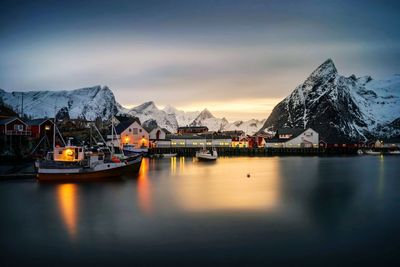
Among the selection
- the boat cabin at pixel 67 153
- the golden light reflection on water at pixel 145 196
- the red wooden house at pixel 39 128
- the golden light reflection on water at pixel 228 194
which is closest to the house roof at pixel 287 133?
the red wooden house at pixel 39 128

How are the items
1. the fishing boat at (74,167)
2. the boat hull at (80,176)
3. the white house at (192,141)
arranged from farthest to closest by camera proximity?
1. the white house at (192,141)
2. the fishing boat at (74,167)
3. the boat hull at (80,176)

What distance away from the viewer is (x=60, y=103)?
170125 millimetres

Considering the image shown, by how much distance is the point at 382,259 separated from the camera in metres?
13.4

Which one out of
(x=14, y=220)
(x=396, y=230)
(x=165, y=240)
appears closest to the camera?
(x=165, y=240)

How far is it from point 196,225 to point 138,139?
233 ft

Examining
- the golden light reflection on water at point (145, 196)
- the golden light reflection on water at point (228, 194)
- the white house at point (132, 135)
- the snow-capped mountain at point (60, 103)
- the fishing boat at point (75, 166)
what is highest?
the snow-capped mountain at point (60, 103)

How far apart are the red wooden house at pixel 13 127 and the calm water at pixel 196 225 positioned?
2713 cm

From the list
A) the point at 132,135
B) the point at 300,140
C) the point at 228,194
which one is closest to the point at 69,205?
the point at 228,194

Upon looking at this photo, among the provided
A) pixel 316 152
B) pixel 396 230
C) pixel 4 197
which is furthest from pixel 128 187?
pixel 316 152

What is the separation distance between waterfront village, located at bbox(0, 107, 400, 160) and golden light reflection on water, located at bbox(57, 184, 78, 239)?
19742 millimetres

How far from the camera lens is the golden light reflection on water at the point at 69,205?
18.8 meters

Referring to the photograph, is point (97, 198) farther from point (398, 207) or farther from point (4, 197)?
point (398, 207)

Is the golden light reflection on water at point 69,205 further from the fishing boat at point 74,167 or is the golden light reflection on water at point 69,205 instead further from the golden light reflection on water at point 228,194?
the golden light reflection on water at point 228,194

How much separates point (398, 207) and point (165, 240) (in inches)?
630
